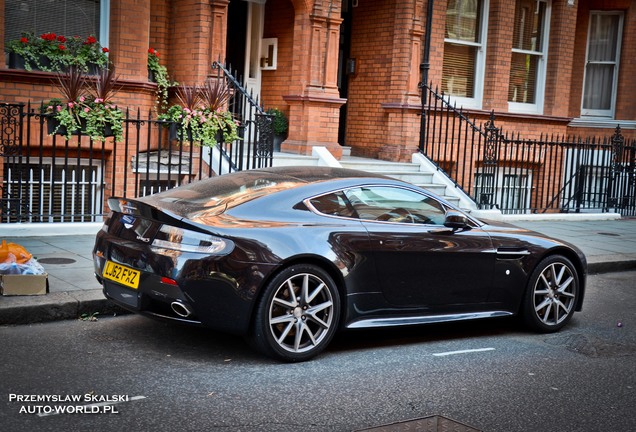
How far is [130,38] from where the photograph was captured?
495 inches

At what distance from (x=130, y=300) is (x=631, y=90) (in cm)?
1752

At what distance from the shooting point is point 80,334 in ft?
21.1

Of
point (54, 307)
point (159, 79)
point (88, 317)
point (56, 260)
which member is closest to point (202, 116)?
point (159, 79)

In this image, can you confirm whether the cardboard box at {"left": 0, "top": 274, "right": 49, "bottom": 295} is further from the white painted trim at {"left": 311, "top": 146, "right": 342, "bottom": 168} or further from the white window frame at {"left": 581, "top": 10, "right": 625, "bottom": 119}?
the white window frame at {"left": 581, "top": 10, "right": 625, "bottom": 119}

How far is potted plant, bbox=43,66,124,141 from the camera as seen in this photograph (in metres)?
10.1

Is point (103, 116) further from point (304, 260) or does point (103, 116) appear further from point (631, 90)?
point (631, 90)

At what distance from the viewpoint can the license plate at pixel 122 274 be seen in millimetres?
5867

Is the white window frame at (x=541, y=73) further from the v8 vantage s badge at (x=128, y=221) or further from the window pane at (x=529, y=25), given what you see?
the v8 vantage s badge at (x=128, y=221)

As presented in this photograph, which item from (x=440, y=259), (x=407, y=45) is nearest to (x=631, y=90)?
(x=407, y=45)

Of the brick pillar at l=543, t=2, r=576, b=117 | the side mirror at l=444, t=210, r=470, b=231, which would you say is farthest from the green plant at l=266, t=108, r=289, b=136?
the side mirror at l=444, t=210, r=470, b=231

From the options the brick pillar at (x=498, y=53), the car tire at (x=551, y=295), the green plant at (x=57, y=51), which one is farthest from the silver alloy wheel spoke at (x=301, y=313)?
the brick pillar at (x=498, y=53)

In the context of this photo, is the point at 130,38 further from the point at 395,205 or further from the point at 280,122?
the point at 395,205

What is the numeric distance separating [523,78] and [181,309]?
14.6 m

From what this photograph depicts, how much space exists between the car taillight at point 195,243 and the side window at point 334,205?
896mm
